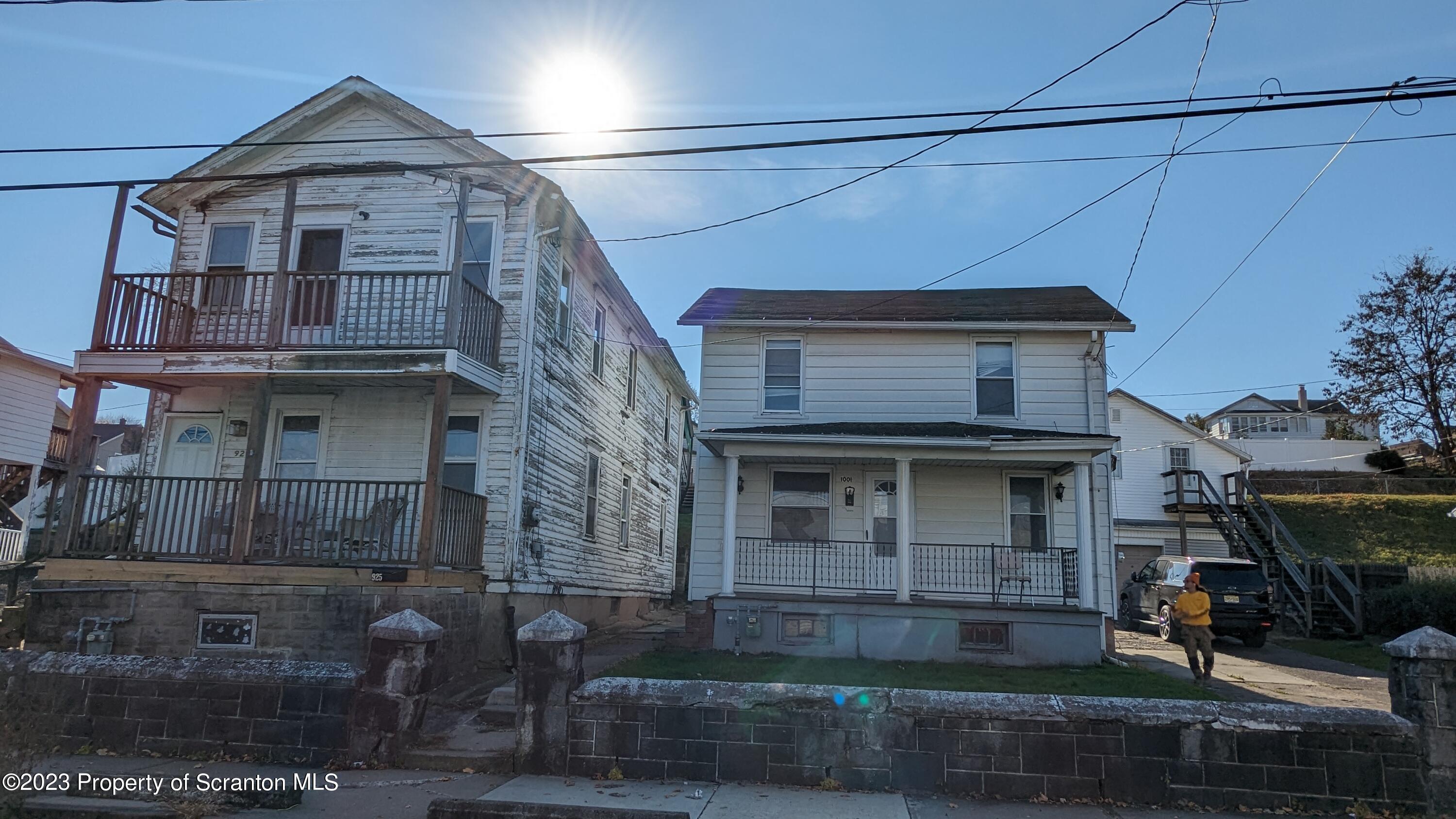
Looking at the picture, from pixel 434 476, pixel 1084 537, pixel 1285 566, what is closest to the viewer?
pixel 434 476

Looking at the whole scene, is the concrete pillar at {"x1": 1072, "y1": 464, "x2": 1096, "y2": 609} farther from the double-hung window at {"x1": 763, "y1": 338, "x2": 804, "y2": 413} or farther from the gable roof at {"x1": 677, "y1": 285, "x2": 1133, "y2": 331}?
the double-hung window at {"x1": 763, "y1": 338, "x2": 804, "y2": 413}

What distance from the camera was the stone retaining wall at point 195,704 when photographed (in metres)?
6.94

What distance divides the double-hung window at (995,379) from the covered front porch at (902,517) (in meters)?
0.86

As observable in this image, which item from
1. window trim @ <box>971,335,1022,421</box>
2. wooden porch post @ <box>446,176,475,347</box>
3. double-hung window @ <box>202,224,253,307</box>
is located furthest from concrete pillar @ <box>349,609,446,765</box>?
window trim @ <box>971,335,1022,421</box>

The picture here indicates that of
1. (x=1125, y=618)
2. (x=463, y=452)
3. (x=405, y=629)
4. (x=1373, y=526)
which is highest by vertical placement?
(x=1373, y=526)

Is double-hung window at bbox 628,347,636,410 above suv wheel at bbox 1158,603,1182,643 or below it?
above

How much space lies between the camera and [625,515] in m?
20.2

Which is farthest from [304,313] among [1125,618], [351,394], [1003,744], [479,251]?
[1125,618]

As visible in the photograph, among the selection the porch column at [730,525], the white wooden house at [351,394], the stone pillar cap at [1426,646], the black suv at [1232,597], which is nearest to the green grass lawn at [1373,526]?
the black suv at [1232,597]

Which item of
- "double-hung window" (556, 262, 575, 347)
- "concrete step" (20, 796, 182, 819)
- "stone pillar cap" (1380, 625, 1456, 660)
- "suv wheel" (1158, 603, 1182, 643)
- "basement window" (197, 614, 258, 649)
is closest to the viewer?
"concrete step" (20, 796, 182, 819)

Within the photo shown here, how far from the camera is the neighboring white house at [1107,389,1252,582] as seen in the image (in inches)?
1150

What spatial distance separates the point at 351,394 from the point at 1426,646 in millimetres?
13119

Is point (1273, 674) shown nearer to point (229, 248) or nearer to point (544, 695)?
point (544, 695)

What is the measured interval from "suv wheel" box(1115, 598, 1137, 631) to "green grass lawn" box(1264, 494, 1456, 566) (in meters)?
10.0
